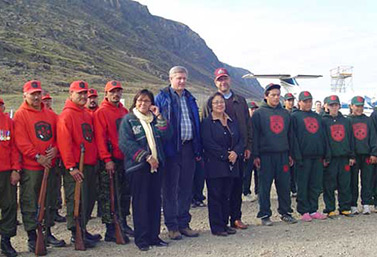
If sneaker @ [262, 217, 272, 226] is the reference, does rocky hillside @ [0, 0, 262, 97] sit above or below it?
above

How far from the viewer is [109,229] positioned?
19.5 feet

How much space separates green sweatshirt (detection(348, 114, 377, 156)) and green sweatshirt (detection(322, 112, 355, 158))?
0.11 metres

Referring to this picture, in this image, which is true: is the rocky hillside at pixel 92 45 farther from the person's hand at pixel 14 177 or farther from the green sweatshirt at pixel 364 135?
the green sweatshirt at pixel 364 135

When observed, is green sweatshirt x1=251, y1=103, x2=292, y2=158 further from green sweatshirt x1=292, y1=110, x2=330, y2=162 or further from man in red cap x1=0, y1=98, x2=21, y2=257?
man in red cap x1=0, y1=98, x2=21, y2=257

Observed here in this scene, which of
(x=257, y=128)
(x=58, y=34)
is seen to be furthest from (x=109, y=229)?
(x=58, y=34)

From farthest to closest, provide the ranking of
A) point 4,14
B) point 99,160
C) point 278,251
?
point 4,14 < point 99,160 < point 278,251

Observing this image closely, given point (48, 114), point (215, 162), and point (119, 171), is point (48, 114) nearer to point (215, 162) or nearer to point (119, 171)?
point (119, 171)

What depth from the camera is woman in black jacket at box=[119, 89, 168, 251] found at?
5.37m

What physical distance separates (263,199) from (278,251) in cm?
155

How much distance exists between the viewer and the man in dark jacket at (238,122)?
6496mm

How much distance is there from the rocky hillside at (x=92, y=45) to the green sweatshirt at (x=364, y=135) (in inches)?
1360

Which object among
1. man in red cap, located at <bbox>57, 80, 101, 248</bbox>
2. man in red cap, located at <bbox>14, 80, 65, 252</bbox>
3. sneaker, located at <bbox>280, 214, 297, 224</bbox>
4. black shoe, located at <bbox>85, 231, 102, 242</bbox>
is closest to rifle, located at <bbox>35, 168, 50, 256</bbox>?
man in red cap, located at <bbox>14, 80, 65, 252</bbox>

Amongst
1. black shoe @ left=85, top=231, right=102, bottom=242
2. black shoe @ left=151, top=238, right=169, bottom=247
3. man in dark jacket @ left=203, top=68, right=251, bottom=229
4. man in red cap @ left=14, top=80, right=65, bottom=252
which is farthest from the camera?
man in dark jacket @ left=203, top=68, right=251, bottom=229

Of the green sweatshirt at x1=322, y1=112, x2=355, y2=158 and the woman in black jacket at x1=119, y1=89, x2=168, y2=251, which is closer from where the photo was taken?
the woman in black jacket at x1=119, y1=89, x2=168, y2=251
